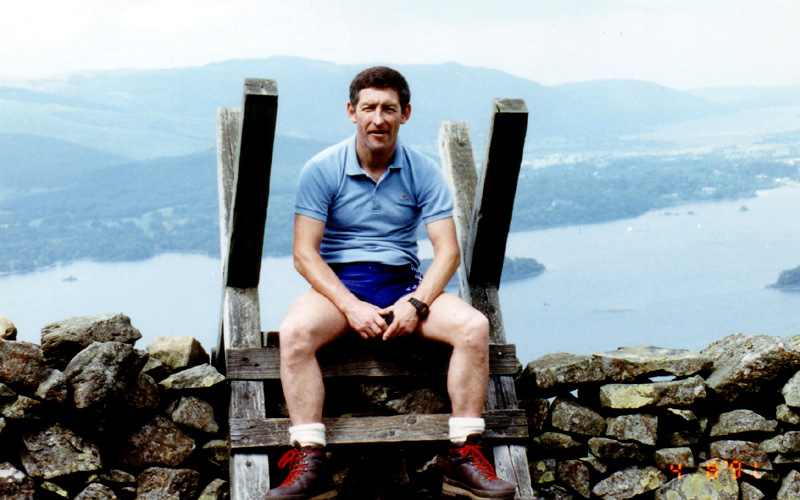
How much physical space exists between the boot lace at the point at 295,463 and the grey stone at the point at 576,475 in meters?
1.61

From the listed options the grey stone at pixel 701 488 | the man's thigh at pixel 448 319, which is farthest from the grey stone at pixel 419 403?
the grey stone at pixel 701 488

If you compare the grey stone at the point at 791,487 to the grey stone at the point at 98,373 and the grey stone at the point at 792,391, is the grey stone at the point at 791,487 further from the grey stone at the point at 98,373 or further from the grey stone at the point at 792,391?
the grey stone at the point at 98,373

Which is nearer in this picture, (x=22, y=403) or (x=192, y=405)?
(x=22, y=403)

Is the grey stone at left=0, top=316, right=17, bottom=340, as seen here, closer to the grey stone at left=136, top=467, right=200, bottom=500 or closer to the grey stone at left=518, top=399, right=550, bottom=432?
the grey stone at left=136, top=467, right=200, bottom=500

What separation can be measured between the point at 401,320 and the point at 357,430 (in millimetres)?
471

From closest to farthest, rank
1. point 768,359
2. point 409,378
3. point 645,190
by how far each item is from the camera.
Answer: point 409,378, point 768,359, point 645,190

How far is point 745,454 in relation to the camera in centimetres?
434

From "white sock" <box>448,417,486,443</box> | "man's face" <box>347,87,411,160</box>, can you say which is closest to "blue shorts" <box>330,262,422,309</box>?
"man's face" <box>347,87,411,160</box>

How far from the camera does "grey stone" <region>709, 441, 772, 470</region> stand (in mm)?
4344

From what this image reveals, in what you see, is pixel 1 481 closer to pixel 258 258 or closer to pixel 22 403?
pixel 22 403

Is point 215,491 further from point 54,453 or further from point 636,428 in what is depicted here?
point 636,428

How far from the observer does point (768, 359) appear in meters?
4.32

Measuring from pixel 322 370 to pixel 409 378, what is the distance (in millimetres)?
498

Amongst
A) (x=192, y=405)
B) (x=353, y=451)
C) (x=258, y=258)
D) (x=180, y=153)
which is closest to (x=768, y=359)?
(x=353, y=451)
